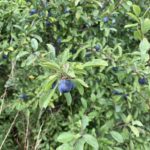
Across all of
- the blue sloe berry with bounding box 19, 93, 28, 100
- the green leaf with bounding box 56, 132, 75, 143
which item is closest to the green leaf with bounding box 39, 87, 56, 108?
the green leaf with bounding box 56, 132, 75, 143

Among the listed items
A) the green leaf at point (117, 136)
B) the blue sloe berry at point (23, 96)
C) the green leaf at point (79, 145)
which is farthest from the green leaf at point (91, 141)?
the blue sloe berry at point (23, 96)

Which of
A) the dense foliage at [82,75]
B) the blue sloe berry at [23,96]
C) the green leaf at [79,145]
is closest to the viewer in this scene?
the green leaf at [79,145]

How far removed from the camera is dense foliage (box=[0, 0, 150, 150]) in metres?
1.64

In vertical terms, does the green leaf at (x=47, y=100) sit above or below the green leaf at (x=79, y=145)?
above

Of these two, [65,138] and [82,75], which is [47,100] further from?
[82,75]

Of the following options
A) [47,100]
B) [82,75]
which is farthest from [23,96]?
[47,100]

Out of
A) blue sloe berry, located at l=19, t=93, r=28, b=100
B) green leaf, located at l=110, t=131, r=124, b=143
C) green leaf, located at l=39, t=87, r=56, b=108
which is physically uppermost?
green leaf, located at l=39, t=87, r=56, b=108

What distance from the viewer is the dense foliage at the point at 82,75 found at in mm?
1643

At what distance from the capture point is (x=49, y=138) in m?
2.00

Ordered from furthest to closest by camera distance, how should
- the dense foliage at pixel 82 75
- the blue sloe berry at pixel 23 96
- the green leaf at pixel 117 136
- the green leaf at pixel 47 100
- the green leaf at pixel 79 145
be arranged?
the blue sloe berry at pixel 23 96 < the dense foliage at pixel 82 75 < the green leaf at pixel 117 136 < the green leaf at pixel 79 145 < the green leaf at pixel 47 100

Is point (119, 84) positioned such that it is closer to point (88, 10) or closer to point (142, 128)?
point (142, 128)

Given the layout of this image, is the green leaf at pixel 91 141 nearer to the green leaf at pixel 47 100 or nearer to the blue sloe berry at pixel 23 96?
the green leaf at pixel 47 100

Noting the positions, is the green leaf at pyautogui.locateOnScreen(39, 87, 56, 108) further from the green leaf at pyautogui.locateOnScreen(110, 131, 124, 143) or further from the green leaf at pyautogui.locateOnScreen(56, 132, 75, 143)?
the green leaf at pyautogui.locateOnScreen(110, 131, 124, 143)

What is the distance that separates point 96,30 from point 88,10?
142mm
